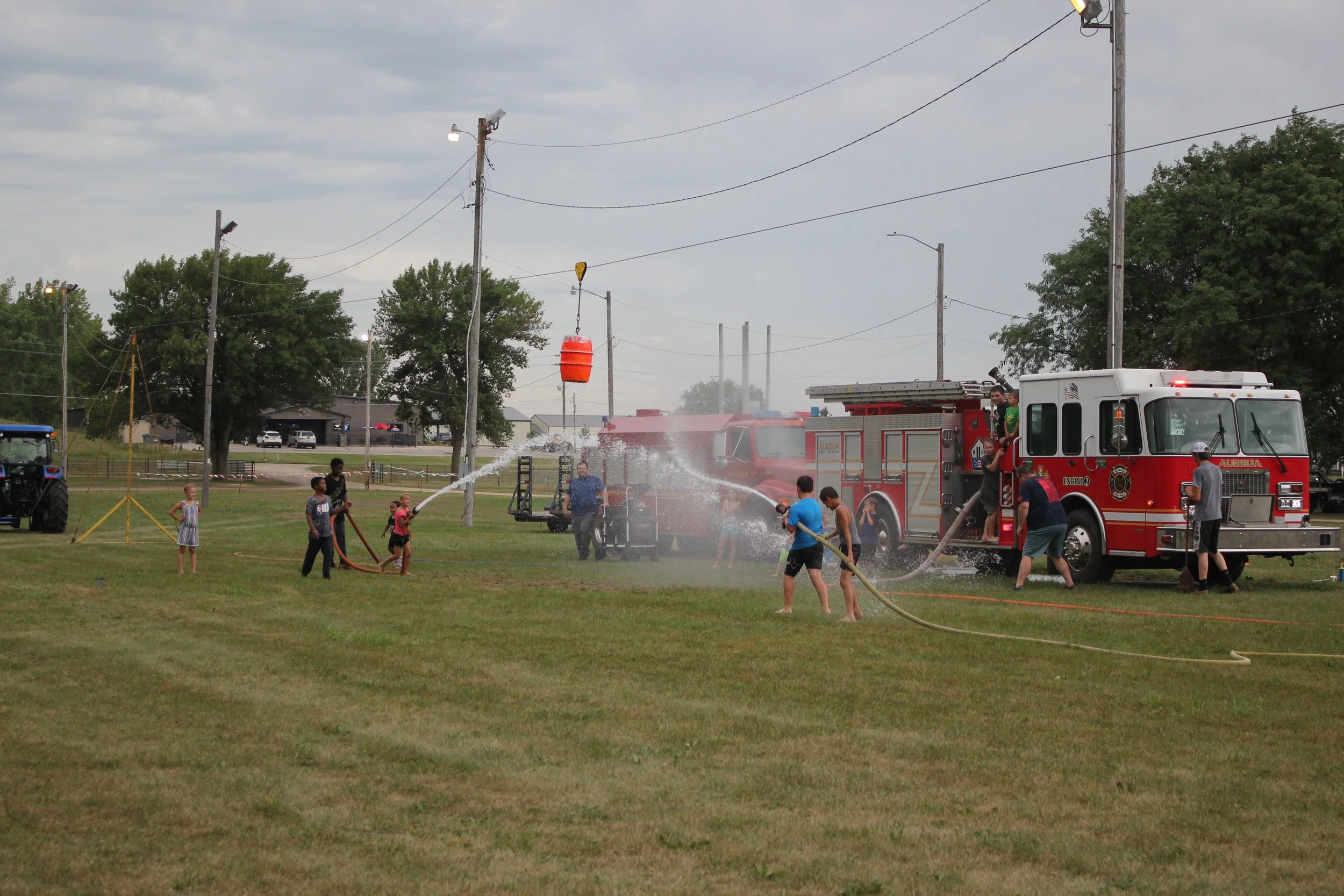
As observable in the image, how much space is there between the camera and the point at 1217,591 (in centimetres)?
1816

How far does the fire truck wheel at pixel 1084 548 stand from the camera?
61.1 ft

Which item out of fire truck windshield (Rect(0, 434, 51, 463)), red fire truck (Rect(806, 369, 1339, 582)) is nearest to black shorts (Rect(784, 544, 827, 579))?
red fire truck (Rect(806, 369, 1339, 582))

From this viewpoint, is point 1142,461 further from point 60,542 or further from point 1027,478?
point 60,542

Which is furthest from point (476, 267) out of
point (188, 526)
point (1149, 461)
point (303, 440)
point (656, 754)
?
point (303, 440)

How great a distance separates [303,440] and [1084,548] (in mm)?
114065

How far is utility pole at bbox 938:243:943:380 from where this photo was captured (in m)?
41.9

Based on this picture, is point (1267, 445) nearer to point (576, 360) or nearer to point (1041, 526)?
point (1041, 526)

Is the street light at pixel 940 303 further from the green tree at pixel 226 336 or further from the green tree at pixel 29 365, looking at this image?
the green tree at pixel 29 365

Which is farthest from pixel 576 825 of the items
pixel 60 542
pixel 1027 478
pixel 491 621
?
pixel 60 542

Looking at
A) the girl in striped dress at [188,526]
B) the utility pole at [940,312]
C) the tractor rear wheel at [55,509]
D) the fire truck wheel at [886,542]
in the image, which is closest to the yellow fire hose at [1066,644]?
the fire truck wheel at [886,542]

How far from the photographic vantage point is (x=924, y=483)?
69.8 feet

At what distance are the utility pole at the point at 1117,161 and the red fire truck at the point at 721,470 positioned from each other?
6.28m

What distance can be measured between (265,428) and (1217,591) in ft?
416

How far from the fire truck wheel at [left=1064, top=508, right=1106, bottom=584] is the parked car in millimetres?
113183
